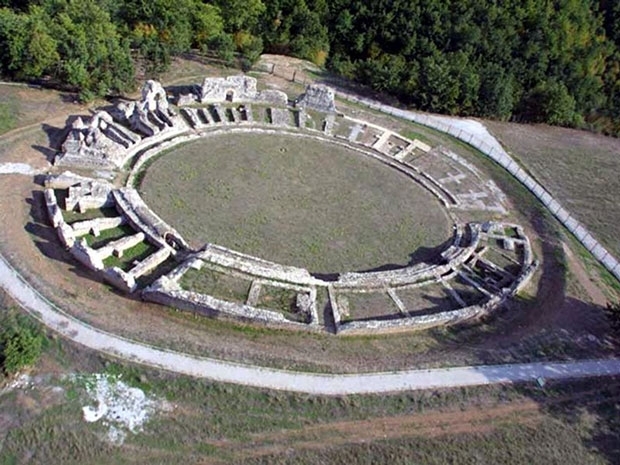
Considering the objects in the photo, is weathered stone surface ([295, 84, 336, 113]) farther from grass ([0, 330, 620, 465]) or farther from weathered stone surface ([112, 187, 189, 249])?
grass ([0, 330, 620, 465])

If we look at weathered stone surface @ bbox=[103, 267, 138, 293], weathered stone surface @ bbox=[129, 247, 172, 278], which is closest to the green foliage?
weathered stone surface @ bbox=[103, 267, 138, 293]

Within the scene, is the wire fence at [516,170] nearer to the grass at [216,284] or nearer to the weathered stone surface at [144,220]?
the grass at [216,284]

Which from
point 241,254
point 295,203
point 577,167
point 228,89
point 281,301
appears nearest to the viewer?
point 281,301

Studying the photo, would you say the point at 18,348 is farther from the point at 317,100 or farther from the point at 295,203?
the point at 317,100

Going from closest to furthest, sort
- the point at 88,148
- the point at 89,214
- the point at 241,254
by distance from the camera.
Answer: the point at 241,254 → the point at 89,214 → the point at 88,148

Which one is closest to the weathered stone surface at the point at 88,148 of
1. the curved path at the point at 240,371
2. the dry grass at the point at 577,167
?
the curved path at the point at 240,371

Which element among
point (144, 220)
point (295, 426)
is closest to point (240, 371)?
point (295, 426)
